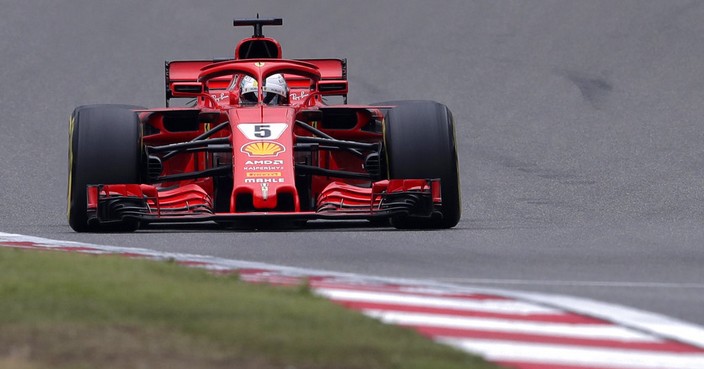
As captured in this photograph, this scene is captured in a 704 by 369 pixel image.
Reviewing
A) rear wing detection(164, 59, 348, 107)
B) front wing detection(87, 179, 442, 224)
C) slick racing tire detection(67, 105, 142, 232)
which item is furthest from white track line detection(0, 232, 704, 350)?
rear wing detection(164, 59, 348, 107)

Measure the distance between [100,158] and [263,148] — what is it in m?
1.41

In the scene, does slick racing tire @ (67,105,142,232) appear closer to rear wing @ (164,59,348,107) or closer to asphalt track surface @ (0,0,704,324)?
asphalt track surface @ (0,0,704,324)

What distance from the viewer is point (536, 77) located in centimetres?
3216

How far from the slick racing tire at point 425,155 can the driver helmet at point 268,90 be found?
162cm

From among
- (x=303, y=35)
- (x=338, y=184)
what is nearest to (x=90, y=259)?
(x=338, y=184)

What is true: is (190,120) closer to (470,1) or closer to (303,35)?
(303,35)

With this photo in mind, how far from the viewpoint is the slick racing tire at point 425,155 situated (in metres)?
14.7

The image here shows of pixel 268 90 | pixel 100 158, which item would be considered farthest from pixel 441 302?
pixel 268 90

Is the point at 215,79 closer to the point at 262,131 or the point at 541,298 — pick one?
the point at 262,131

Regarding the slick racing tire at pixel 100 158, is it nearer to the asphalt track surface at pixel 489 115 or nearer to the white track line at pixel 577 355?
the asphalt track surface at pixel 489 115

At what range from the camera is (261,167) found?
47.0 feet

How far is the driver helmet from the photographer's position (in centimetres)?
1614

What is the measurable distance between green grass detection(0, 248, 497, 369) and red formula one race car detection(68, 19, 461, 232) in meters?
5.64

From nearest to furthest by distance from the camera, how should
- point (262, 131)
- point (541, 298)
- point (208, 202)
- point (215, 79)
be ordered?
point (541, 298) → point (208, 202) → point (262, 131) → point (215, 79)
